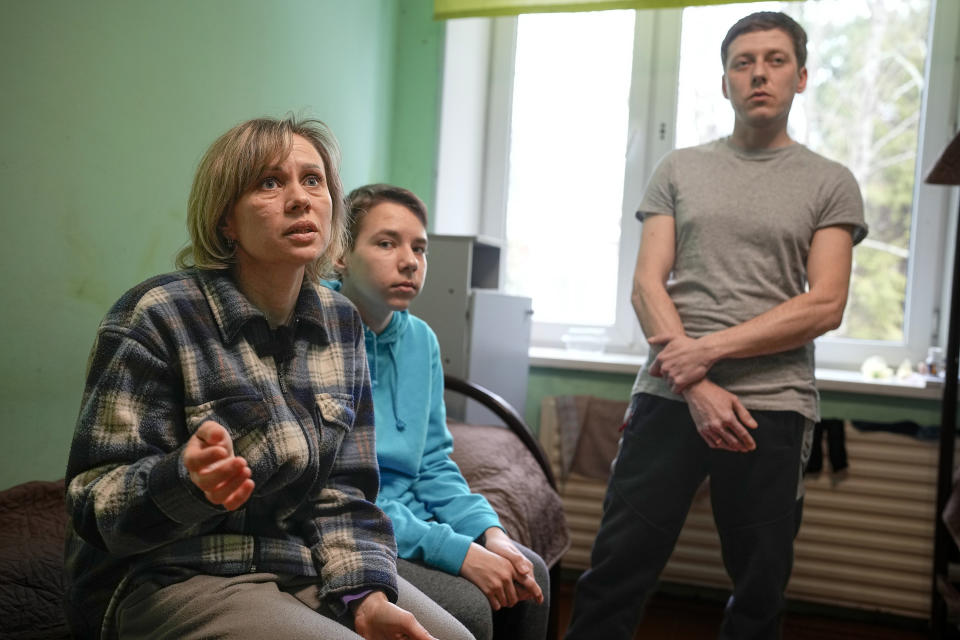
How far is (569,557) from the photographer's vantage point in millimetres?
2598

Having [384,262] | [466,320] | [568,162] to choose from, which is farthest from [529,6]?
[384,262]

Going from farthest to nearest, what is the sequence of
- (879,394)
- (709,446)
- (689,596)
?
1. (689,596)
2. (879,394)
3. (709,446)

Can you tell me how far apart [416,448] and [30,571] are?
0.58 m

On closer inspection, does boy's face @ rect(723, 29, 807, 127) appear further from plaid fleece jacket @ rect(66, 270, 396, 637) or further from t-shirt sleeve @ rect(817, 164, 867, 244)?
plaid fleece jacket @ rect(66, 270, 396, 637)

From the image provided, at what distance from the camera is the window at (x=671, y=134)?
8.64 feet

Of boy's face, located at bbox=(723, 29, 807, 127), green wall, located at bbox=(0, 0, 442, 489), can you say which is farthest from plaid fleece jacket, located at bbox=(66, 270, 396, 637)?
boy's face, located at bbox=(723, 29, 807, 127)

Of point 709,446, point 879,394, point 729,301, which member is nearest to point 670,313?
point 729,301

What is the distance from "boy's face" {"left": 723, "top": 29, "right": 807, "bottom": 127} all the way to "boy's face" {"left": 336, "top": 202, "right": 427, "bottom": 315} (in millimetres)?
702

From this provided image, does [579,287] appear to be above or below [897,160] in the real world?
below

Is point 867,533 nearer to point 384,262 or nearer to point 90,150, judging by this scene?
point 384,262

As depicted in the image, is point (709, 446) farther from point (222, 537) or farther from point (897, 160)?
point (897, 160)

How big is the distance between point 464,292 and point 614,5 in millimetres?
1028

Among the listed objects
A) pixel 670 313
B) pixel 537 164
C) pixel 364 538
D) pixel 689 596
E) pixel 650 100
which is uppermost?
pixel 650 100

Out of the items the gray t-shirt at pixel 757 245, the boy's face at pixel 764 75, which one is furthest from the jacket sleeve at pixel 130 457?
the boy's face at pixel 764 75
